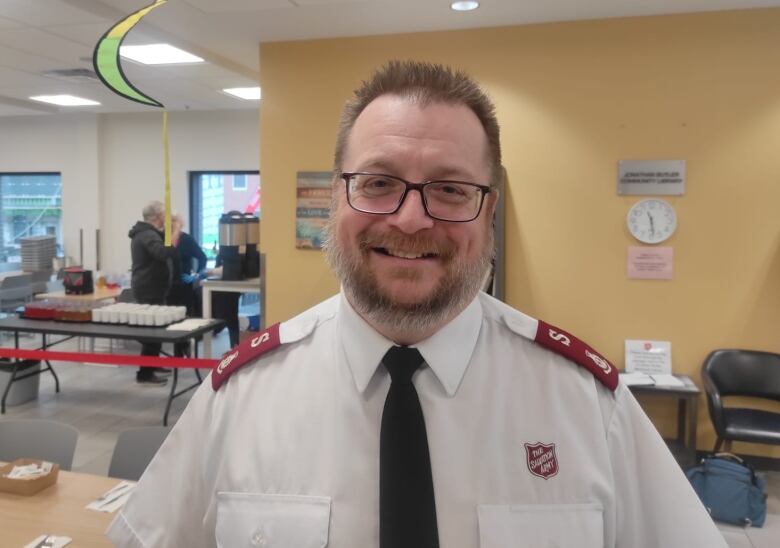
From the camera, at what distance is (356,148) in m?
1.16

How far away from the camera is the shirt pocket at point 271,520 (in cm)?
110

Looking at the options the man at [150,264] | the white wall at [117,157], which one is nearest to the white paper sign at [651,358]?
the man at [150,264]

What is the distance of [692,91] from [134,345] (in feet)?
21.3

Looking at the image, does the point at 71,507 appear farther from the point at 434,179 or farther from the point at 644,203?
the point at 644,203

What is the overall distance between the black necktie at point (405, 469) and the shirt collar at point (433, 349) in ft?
0.09

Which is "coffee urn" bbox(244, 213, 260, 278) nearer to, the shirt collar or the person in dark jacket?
the person in dark jacket

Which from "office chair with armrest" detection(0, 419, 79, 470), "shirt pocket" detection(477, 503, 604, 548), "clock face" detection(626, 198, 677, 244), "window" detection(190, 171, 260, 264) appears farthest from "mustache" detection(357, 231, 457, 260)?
"window" detection(190, 171, 260, 264)

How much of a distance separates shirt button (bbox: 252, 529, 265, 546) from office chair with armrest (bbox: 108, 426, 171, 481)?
5.30 ft

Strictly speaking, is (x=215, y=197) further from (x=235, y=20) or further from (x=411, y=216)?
(x=411, y=216)

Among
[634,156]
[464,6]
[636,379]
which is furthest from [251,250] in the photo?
[636,379]

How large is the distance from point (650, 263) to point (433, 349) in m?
3.59

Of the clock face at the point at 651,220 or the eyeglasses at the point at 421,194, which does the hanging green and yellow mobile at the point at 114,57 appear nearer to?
the eyeglasses at the point at 421,194

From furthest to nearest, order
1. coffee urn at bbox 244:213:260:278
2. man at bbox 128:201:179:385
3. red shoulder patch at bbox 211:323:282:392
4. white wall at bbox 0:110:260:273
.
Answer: white wall at bbox 0:110:260:273
man at bbox 128:201:179:385
coffee urn at bbox 244:213:260:278
red shoulder patch at bbox 211:323:282:392

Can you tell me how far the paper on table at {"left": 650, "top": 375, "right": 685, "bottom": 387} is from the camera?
4086 millimetres
